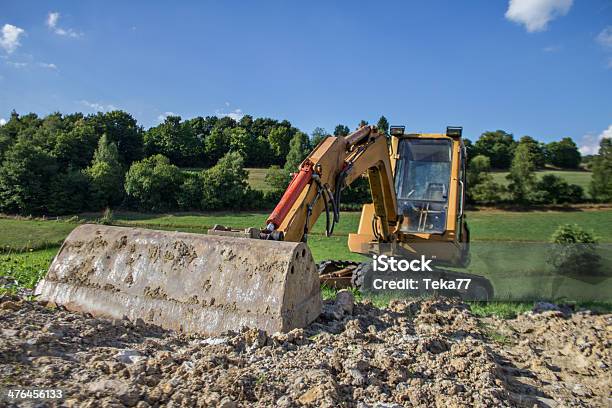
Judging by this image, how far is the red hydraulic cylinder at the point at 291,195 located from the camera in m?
4.54

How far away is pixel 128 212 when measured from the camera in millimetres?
37531

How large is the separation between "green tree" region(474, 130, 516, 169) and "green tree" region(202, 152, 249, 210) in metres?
23.0

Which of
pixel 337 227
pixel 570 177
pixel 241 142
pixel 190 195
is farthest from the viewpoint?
pixel 241 142

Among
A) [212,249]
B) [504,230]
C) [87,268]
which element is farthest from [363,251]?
[504,230]

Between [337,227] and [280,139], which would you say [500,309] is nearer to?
[337,227]

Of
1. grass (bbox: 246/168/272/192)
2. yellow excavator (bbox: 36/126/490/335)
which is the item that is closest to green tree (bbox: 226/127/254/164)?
grass (bbox: 246/168/272/192)

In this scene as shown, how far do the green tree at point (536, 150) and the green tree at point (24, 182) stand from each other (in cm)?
4103

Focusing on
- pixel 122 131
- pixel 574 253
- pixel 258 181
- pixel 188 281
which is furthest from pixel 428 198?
pixel 122 131

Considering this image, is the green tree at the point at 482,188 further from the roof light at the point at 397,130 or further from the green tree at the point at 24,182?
the green tree at the point at 24,182

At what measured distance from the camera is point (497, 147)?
4572 cm

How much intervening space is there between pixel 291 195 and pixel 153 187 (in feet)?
121

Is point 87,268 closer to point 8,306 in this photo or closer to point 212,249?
point 8,306

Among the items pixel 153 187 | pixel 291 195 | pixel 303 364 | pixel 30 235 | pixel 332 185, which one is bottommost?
pixel 30 235

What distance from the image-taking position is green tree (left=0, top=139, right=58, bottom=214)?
1470 inches
